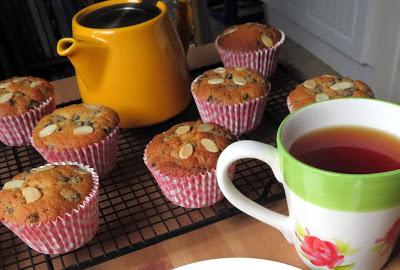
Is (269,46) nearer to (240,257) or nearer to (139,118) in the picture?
(139,118)

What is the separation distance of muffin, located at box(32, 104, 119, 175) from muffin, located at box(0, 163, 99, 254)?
3.2 inches

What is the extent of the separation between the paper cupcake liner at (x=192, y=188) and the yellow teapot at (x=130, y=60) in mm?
178

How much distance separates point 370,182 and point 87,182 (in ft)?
1.19

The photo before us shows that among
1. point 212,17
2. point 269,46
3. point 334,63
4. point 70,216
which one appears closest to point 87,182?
point 70,216

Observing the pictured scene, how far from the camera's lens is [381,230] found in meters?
0.45

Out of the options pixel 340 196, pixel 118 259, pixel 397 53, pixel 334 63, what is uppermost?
pixel 340 196

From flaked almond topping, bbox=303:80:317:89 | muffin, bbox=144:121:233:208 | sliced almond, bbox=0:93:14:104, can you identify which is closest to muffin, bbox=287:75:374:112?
flaked almond topping, bbox=303:80:317:89

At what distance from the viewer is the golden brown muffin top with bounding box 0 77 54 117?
783 mm

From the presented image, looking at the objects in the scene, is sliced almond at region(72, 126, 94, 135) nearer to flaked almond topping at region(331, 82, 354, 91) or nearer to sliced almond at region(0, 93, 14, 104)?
sliced almond at region(0, 93, 14, 104)

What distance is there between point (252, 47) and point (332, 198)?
1.69ft

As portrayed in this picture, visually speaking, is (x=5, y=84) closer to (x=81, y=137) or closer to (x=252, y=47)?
(x=81, y=137)

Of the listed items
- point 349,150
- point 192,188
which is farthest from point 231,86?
point 349,150

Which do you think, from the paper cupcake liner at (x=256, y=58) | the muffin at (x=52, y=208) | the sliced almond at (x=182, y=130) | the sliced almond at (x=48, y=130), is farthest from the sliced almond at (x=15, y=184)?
the paper cupcake liner at (x=256, y=58)

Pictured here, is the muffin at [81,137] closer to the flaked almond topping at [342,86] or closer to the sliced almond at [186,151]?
the sliced almond at [186,151]
